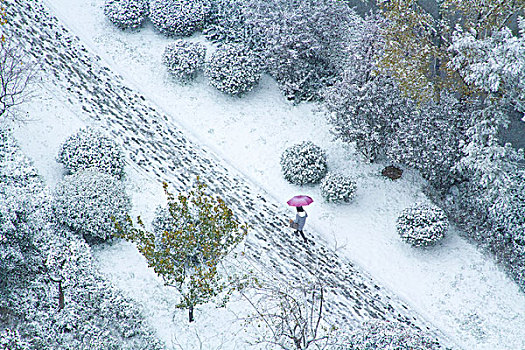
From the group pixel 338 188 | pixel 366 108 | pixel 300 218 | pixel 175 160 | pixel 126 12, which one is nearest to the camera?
pixel 300 218

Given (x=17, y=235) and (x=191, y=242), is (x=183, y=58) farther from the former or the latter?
(x=191, y=242)

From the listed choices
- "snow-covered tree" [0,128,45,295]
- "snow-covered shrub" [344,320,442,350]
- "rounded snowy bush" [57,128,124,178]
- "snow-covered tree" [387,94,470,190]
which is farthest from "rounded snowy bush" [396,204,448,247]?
"snow-covered tree" [0,128,45,295]

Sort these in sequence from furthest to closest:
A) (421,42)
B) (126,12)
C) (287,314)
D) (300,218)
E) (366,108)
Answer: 1. (126,12)
2. (366,108)
3. (421,42)
4. (300,218)
5. (287,314)

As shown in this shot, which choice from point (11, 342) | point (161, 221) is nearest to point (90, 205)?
point (161, 221)

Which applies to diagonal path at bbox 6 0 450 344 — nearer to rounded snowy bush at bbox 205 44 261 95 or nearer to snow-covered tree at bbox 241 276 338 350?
snow-covered tree at bbox 241 276 338 350

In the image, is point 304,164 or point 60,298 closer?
point 60,298

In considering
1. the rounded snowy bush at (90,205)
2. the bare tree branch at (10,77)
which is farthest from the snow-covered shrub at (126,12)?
the rounded snowy bush at (90,205)

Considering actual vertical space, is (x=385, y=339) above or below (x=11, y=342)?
above

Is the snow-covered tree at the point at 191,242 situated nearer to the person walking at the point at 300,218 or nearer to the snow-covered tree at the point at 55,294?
the snow-covered tree at the point at 55,294
